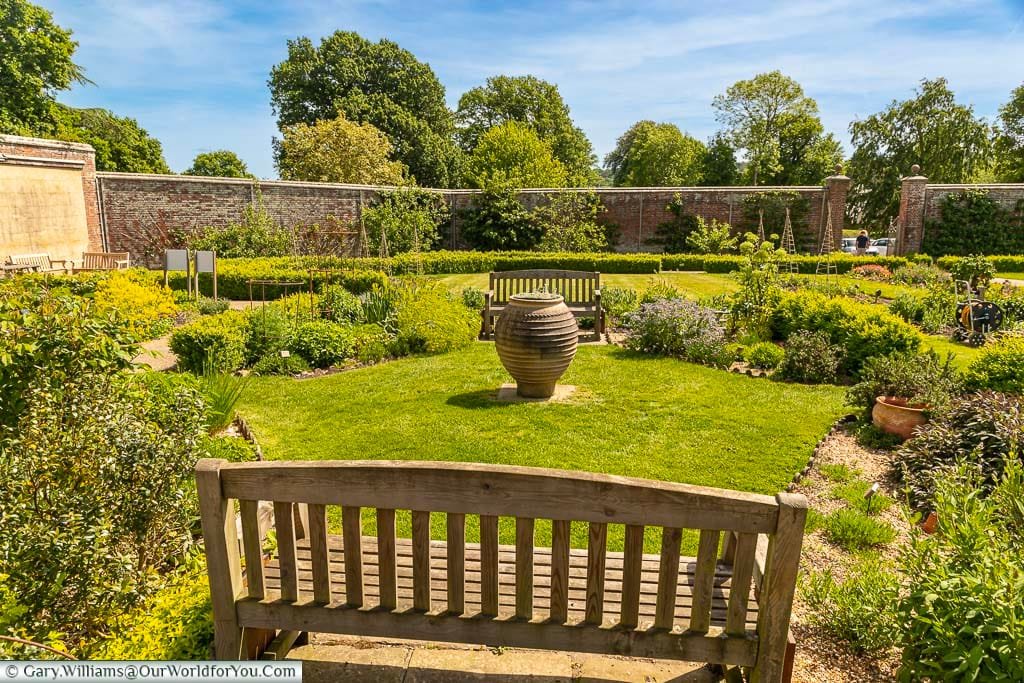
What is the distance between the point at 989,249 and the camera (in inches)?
892

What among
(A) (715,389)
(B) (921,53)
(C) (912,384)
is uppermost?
(B) (921,53)

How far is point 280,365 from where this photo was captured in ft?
27.5

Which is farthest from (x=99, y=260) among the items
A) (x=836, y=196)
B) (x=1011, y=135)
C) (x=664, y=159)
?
(x=1011, y=135)

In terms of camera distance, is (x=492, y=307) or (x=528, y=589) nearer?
(x=528, y=589)

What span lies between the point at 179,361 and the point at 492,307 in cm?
497

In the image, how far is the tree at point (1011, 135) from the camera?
3603 centimetres

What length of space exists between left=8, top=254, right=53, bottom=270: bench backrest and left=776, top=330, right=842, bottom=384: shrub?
1754cm

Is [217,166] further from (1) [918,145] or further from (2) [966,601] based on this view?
(2) [966,601]

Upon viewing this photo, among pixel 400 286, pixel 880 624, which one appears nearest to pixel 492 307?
pixel 400 286

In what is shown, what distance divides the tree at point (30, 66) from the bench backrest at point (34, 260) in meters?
13.7

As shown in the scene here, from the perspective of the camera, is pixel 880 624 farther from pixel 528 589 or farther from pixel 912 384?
pixel 912 384

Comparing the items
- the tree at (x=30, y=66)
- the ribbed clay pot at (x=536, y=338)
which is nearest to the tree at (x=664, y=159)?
the tree at (x=30, y=66)

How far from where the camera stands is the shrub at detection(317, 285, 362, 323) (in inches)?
407

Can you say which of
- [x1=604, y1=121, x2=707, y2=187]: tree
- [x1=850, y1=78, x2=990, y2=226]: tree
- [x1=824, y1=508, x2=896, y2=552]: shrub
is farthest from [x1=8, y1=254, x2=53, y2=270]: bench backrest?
[x1=604, y1=121, x2=707, y2=187]: tree
